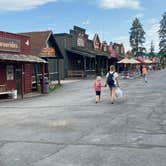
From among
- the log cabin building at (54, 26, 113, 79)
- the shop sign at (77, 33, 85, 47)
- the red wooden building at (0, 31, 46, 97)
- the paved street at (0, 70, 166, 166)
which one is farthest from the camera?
the shop sign at (77, 33, 85, 47)

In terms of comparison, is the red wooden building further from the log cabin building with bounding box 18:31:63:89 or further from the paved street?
the paved street

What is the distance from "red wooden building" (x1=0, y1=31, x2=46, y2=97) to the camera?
77.6 ft

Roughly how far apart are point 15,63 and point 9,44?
1.37m

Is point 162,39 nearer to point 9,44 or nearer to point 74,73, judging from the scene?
point 74,73

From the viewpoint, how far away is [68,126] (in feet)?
36.3

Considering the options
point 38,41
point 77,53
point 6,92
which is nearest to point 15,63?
point 6,92

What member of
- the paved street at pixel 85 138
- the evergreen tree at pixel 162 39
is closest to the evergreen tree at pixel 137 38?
the evergreen tree at pixel 162 39

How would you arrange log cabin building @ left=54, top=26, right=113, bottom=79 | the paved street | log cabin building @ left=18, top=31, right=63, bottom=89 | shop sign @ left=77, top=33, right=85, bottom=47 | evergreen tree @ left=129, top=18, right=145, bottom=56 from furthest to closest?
evergreen tree @ left=129, top=18, right=145, bottom=56, shop sign @ left=77, top=33, right=85, bottom=47, log cabin building @ left=54, top=26, right=113, bottom=79, log cabin building @ left=18, top=31, right=63, bottom=89, the paved street

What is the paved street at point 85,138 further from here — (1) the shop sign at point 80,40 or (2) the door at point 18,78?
(1) the shop sign at point 80,40

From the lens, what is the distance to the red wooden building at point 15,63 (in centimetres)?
2366

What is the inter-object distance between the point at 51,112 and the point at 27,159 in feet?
24.0

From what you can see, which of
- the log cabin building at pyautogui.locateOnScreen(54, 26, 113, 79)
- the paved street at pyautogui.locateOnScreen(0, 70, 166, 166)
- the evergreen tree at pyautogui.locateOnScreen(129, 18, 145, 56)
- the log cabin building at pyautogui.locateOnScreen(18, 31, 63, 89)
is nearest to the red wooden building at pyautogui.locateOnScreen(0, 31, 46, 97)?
the log cabin building at pyautogui.locateOnScreen(18, 31, 63, 89)

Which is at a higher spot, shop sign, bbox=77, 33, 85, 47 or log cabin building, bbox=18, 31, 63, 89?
shop sign, bbox=77, 33, 85, 47

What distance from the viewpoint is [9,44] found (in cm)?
2458
